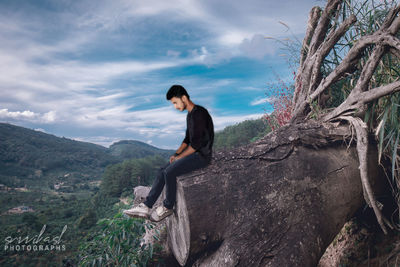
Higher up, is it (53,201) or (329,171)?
(329,171)

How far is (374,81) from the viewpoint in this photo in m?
2.96

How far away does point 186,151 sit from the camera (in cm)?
206

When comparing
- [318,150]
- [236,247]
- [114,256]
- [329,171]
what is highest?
[318,150]

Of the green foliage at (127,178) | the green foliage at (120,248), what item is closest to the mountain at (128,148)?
the green foliage at (127,178)

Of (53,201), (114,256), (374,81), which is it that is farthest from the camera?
(53,201)

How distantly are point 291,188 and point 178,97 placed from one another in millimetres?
1457

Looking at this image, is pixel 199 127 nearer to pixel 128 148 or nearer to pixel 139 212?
pixel 139 212

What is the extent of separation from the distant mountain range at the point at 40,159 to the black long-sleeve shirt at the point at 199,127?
27.7m

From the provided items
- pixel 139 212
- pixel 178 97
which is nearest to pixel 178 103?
pixel 178 97

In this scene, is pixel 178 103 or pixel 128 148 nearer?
pixel 178 103

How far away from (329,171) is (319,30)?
Result: 8.32ft

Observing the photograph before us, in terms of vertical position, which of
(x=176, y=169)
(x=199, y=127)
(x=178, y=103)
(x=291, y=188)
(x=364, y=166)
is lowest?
(x=291, y=188)

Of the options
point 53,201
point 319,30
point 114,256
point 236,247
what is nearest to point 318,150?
point 236,247

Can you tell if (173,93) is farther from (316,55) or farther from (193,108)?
(316,55)
